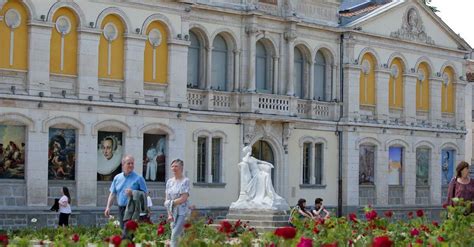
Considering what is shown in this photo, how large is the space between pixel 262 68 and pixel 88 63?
30.9 feet

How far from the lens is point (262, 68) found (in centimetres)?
4397

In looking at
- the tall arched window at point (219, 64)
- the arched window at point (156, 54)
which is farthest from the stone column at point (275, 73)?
the arched window at point (156, 54)

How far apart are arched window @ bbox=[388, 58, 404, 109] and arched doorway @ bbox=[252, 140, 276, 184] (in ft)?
26.4

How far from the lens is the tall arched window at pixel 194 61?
41.3 meters

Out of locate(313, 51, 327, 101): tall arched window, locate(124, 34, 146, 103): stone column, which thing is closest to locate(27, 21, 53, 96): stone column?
locate(124, 34, 146, 103): stone column

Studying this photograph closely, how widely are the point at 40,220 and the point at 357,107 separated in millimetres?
17435

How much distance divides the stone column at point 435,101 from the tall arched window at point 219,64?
13.0 meters

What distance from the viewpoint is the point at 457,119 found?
5347 cm

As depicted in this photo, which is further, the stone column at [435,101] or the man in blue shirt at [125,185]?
the stone column at [435,101]

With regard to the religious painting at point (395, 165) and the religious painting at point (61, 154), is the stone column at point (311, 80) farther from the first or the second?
the religious painting at point (61, 154)

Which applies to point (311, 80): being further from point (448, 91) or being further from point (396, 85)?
point (448, 91)

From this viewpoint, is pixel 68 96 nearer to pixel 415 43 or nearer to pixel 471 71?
pixel 415 43

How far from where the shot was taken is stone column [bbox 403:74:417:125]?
50.0 m

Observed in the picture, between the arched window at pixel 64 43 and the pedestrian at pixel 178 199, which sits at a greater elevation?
the arched window at pixel 64 43
